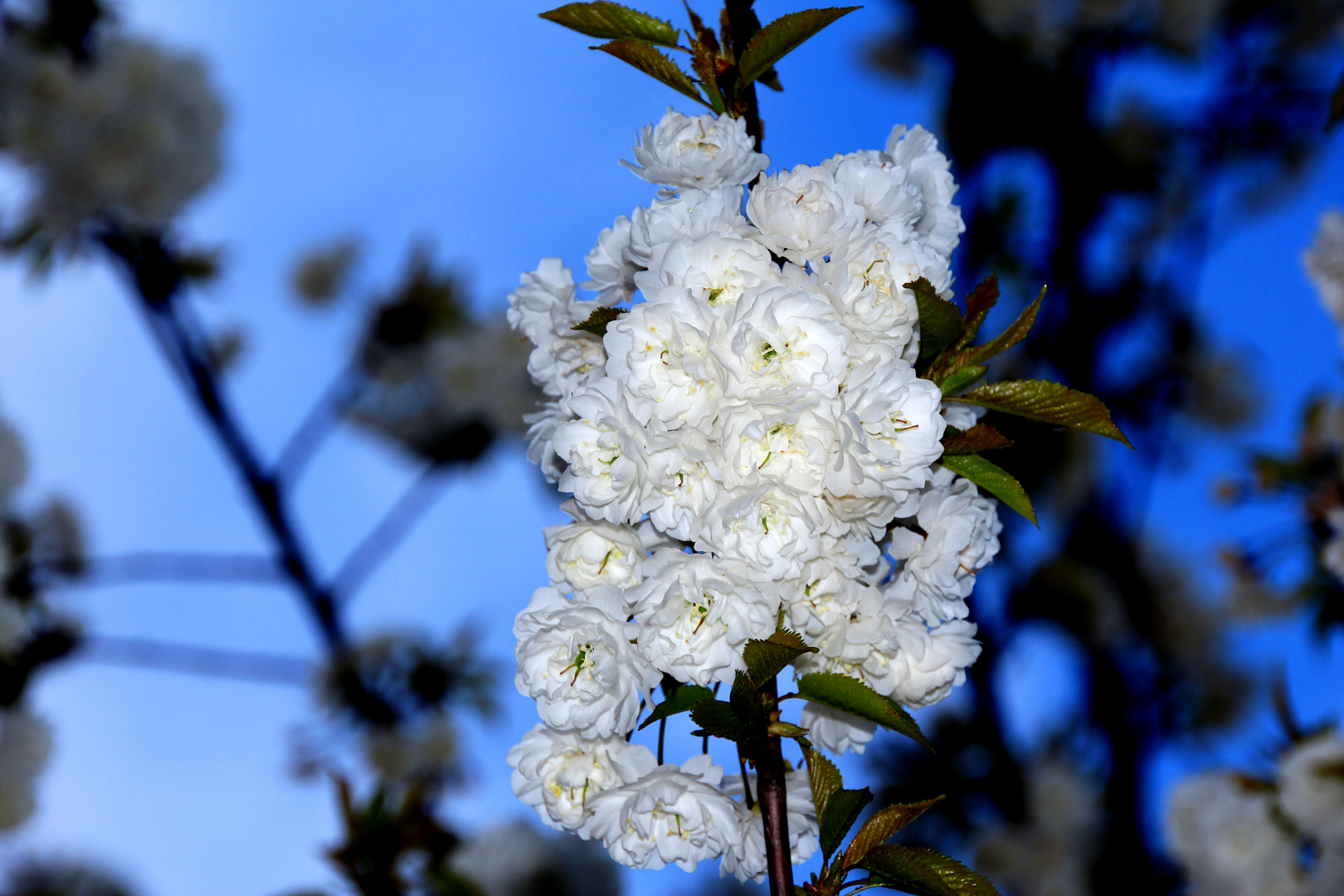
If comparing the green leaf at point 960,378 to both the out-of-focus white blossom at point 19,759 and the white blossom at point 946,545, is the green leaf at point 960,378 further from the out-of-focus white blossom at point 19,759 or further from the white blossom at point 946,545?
the out-of-focus white blossom at point 19,759

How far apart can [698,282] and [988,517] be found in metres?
0.26

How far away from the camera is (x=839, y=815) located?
2.05 feet

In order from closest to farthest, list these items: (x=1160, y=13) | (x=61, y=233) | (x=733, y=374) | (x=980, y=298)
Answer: (x=733, y=374), (x=980, y=298), (x=61, y=233), (x=1160, y=13)

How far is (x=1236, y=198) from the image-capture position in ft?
12.9

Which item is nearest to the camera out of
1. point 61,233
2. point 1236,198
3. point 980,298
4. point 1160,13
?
point 980,298

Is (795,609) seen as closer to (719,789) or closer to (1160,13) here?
(719,789)

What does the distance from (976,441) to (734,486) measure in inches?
7.0

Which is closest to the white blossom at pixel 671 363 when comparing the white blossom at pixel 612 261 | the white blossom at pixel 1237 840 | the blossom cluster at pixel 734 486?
the blossom cluster at pixel 734 486

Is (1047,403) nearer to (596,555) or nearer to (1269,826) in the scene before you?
(596,555)

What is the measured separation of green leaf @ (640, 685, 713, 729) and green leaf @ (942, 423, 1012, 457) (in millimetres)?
219

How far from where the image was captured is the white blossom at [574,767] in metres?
0.68

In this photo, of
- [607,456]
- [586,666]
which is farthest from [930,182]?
[586,666]

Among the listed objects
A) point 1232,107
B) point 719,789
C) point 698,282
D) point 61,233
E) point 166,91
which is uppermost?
point 1232,107

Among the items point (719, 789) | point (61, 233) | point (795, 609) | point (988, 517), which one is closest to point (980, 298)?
point (988, 517)
